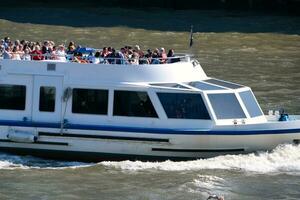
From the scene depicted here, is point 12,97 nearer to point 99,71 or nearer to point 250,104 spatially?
point 99,71

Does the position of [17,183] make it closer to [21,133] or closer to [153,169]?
[21,133]

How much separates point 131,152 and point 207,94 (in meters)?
2.16

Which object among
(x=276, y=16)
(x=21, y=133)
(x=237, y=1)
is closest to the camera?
(x=21, y=133)

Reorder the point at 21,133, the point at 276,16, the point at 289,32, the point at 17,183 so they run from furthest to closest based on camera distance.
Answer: the point at 276,16 → the point at 289,32 → the point at 21,133 → the point at 17,183

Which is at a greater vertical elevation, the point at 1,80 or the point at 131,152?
the point at 1,80

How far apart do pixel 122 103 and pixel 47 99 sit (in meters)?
1.78

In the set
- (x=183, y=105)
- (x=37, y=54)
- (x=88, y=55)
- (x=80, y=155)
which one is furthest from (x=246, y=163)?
(x=37, y=54)

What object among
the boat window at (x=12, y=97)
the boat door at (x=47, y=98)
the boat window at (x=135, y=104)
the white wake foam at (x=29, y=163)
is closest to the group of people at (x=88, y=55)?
the boat door at (x=47, y=98)

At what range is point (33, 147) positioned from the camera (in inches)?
795

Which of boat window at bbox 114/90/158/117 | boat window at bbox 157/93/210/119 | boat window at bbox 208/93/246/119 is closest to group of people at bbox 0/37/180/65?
boat window at bbox 114/90/158/117

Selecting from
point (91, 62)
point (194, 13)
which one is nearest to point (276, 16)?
point (194, 13)

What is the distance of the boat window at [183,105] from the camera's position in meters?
19.7

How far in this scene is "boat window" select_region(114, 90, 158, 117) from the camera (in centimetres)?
1981

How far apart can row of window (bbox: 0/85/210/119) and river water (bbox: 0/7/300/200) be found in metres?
1.14
